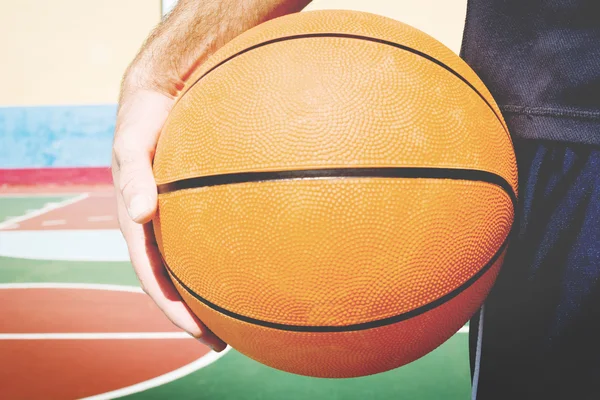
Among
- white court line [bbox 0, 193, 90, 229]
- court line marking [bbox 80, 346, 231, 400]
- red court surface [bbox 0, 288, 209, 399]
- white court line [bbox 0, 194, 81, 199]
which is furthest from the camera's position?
white court line [bbox 0, 194, 81, 199]

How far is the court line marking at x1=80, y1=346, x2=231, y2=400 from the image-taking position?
198 cm

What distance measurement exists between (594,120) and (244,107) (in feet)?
1.74

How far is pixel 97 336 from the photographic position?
2.56 metres

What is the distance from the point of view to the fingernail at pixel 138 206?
841 mm

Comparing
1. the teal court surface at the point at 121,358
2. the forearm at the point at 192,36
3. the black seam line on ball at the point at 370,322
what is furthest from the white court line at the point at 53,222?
the black seam line on ball at the point at 370,322

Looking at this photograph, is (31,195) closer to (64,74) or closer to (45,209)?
(45,209)

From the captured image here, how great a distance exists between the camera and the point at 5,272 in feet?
12.1

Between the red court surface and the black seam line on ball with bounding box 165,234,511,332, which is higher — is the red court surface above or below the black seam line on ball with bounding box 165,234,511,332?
below

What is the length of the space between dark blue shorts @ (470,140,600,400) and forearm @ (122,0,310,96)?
593 millimetres

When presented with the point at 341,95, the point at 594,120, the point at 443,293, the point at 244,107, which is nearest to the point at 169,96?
the point at 244,107

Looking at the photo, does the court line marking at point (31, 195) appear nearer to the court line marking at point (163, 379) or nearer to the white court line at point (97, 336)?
the white court line at point (97, 336)

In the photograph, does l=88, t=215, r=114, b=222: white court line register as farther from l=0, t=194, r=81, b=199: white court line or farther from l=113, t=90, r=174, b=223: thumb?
l=113, t=90, r=174, b=223: thumb

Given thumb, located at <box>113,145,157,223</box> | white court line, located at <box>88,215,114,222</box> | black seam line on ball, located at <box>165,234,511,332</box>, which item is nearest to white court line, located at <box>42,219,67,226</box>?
white court line, located at <box>88,215,114,222</box>

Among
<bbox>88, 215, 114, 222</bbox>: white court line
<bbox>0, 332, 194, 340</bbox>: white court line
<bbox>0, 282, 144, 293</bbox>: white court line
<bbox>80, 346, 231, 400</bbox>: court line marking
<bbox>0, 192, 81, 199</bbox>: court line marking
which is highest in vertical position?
<bbox>80, 346, 231, 400</bbox>: court line marking
